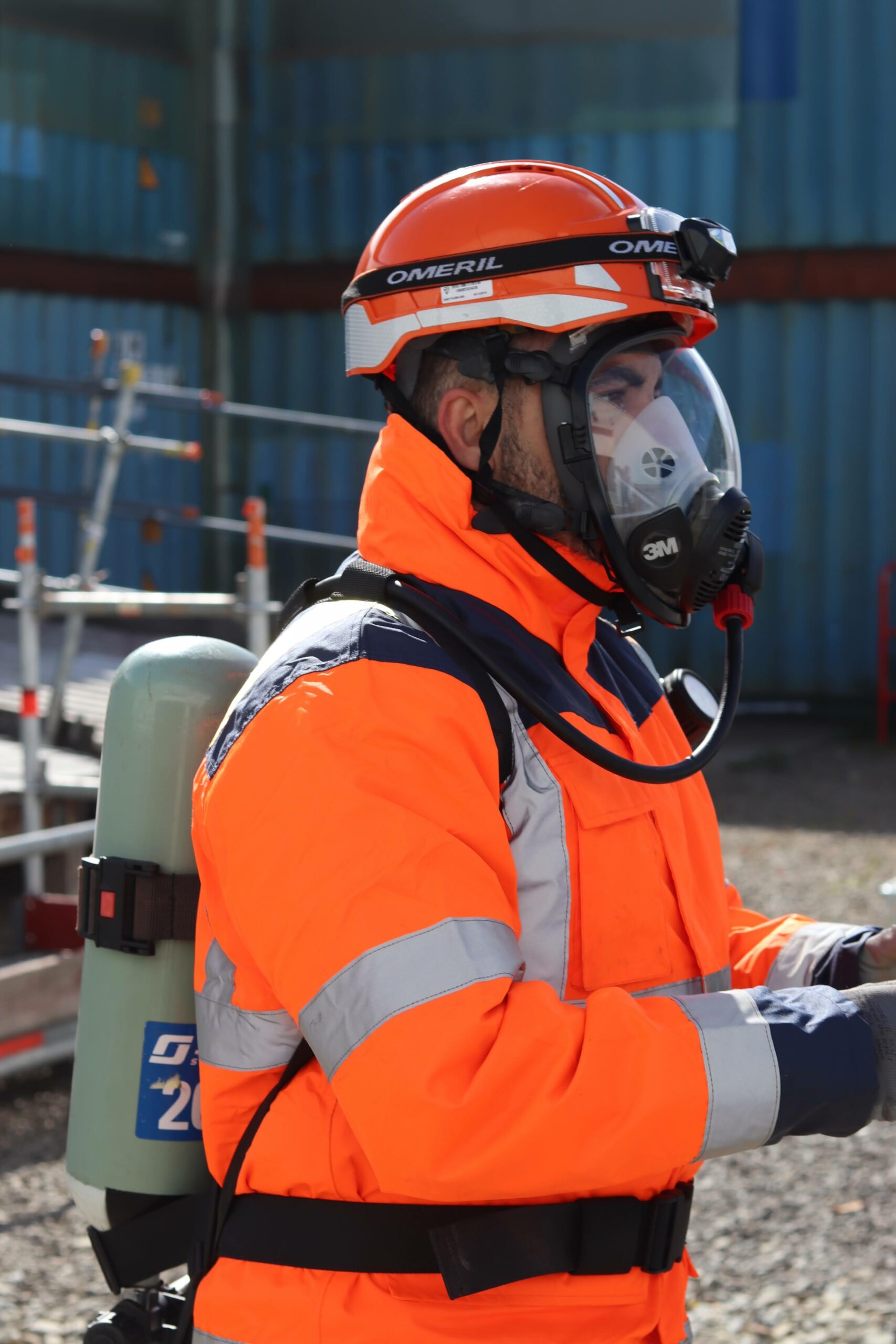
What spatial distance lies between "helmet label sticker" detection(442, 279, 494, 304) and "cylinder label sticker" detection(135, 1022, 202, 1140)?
3.49 ft

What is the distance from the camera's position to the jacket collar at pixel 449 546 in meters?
1.74

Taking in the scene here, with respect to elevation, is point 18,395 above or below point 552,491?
above

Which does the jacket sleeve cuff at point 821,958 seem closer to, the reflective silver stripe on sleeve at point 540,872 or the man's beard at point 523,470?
the reflective silver stripe on sleeve at point 540,872

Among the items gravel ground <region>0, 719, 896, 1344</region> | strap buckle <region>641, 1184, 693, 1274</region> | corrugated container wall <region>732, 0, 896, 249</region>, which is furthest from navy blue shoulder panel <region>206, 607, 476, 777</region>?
corrugated container wall <region>732, 0, 896, 249</region>

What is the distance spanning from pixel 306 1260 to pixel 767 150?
34.8 ft

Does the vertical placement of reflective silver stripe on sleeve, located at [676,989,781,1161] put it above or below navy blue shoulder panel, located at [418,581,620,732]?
below

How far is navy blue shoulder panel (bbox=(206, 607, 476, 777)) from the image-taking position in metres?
1.55

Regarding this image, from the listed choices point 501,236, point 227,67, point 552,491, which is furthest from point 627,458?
point 227,67

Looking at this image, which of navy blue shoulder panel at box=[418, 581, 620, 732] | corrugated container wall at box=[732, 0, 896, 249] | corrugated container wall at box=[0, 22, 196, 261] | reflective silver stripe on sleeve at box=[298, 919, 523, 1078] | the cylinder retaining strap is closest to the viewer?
reflective silver stripe on sleeve at box=[298, 919, 523, 1078]

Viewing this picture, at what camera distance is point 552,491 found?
1.81 m

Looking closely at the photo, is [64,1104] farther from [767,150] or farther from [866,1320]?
[767,150]

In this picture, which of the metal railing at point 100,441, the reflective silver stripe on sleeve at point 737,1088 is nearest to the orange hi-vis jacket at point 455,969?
the reflective silver stripe on sleeve at point 737,1088

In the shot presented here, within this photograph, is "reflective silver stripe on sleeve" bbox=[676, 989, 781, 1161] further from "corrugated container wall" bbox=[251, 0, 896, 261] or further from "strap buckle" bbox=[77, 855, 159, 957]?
"corrugated container wall" bbox=[251, 0, 896, 261]

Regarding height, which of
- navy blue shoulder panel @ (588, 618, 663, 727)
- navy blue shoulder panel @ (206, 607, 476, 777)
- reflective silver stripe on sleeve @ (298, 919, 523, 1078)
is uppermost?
navy blue shoulder panel @ (206, 607, 476, 777)
